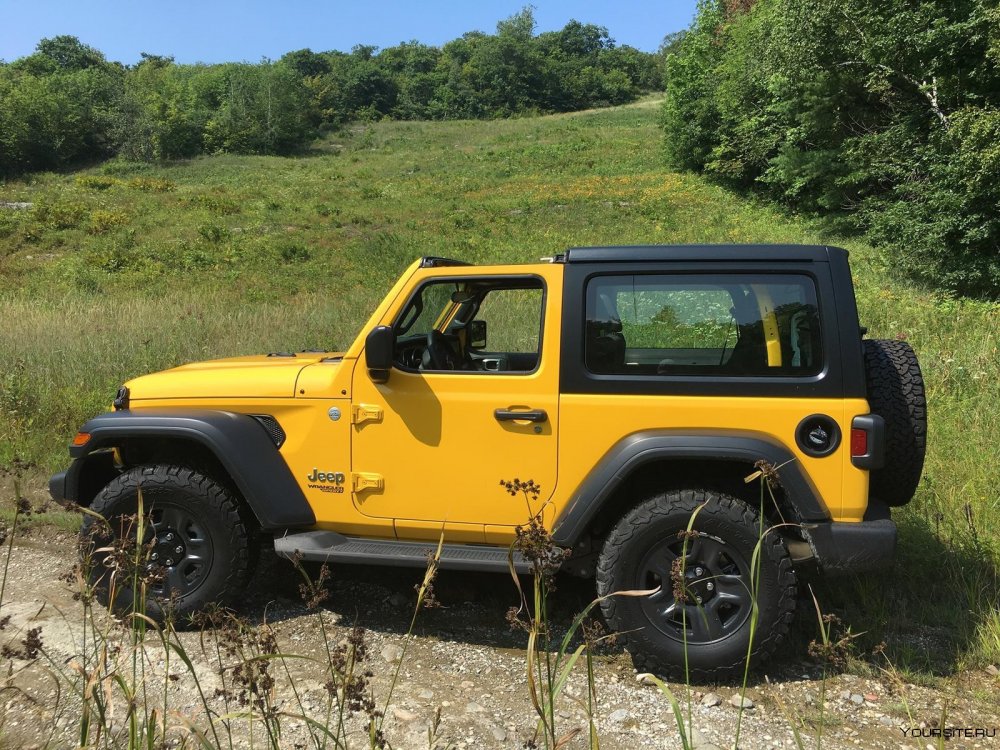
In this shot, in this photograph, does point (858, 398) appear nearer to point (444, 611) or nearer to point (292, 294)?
point (444, 611)

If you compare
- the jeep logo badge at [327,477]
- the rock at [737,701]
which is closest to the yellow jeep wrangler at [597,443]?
the jeep logo badge at [327,477]

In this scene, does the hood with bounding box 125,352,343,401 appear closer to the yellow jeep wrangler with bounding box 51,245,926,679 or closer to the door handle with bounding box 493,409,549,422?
the yellow jeep wrangler with bounding box 51,245,926,679

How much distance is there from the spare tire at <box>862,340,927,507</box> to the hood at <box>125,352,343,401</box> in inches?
112

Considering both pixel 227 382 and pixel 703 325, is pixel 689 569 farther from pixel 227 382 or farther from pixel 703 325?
pixel 227 382

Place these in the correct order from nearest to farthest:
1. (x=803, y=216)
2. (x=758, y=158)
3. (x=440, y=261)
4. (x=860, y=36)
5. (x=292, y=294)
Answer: (x=440, y=261) → (x=860, y=36) → (x=292, y=294) → (x=803, y=216) → (x=758, y=158)

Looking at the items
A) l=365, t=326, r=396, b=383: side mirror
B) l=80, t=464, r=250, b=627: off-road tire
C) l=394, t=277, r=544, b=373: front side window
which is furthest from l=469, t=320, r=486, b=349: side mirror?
l=80, t=464, r=250, b=627: off-road tire

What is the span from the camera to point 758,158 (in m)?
23.4

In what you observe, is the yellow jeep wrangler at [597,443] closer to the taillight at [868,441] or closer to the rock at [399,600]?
the taillight at [868,441]

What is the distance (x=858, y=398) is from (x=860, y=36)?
1477cm

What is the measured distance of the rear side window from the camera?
9.86 ft

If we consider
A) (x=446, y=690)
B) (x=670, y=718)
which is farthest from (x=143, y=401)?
(x=670, y=718)

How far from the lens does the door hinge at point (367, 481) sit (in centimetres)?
330

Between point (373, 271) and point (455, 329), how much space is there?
14364 millimetres

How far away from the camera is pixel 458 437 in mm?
3207
